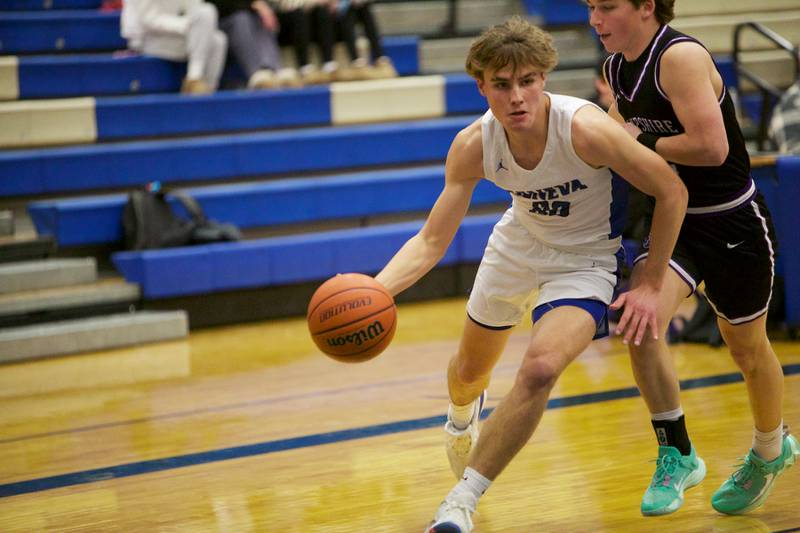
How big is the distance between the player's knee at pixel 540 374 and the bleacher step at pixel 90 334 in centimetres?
366

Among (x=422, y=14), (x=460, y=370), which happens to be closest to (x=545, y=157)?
(x=460, y=370)

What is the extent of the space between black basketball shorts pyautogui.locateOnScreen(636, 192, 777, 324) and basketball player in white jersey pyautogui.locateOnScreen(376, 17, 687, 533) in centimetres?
17

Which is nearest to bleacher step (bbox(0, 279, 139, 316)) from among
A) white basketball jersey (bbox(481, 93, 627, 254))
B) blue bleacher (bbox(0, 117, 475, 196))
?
blue bleacher (bbox(0, 117, 475, 196))

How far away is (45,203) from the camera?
647cm

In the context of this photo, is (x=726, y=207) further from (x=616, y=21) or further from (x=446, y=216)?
(x=446, y=216)

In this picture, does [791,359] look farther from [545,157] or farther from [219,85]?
[219,85]

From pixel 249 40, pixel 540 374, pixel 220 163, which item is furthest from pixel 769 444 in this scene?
pixel 249 40

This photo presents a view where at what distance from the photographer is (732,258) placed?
294 centimetres

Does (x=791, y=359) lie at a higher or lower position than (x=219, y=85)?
lower

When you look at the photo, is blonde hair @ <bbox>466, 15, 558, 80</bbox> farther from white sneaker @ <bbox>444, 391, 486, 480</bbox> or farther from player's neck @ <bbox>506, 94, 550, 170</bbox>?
white sneaker @ <bbox>444, 391, 486, 480</bbox>

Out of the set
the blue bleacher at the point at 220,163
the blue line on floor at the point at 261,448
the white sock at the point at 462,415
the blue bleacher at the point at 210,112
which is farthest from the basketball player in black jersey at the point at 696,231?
the blue bleacher at the point at 210,112

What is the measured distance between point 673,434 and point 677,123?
823 millimetres

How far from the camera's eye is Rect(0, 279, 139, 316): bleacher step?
5.93 meters

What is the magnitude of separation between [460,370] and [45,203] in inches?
157
